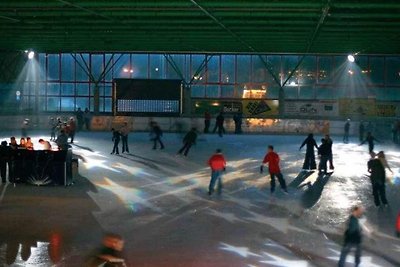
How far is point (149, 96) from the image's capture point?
39156 mm

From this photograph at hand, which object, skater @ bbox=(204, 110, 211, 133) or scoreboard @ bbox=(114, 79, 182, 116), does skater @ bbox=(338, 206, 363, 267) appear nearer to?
skater @ bbox=(204, 110, 211, 133)

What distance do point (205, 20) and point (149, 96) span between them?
18.7 metres

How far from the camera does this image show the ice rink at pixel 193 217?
32.5ft

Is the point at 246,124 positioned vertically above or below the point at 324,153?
above

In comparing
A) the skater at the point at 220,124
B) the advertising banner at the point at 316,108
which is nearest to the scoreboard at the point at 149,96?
the skater at the point at 220,124

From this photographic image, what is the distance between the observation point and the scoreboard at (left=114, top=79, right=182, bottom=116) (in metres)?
39.2

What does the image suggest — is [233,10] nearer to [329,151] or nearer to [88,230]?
[329,151]

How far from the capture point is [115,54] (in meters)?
44.6

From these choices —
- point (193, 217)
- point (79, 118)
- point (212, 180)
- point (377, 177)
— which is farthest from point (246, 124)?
point (193, 217)

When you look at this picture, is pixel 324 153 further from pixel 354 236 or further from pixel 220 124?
pixel 220 124

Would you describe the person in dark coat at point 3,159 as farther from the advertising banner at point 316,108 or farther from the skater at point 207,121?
the advertising banner at point 316,108

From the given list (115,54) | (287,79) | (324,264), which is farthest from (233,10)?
(115,54)

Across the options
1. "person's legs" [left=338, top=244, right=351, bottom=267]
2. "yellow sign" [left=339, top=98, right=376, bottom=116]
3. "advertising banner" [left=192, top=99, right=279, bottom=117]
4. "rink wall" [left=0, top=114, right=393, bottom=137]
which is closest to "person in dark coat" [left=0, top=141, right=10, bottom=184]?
"person's legs" [left=338, top=244, right=351, bottom=267]

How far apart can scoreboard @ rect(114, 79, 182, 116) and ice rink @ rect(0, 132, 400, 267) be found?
16362 millimetres
